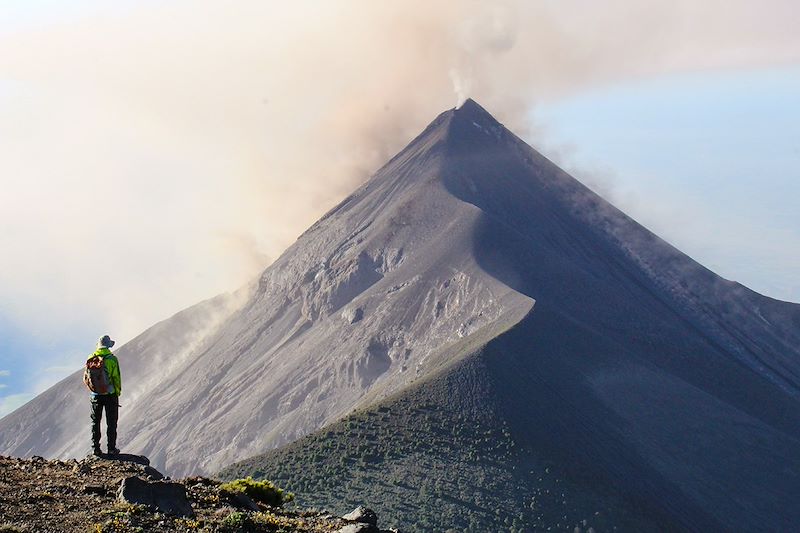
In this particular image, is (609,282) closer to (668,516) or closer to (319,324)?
(319,324)

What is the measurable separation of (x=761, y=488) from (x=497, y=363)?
21.7 m

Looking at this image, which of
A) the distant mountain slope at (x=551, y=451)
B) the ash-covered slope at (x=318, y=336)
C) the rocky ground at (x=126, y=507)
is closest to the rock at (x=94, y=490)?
the rocky ground at (x=126, y=507)

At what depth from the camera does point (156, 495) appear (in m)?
23.2

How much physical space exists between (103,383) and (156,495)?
611cm

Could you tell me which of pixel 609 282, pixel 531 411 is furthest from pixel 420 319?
pixel 531 411

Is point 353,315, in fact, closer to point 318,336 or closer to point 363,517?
point 318,336

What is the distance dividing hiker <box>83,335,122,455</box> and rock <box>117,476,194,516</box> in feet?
17.0

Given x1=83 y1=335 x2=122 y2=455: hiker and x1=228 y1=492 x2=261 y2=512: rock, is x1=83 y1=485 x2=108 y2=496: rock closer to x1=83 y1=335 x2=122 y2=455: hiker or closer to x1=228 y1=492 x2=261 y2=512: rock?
x1=228 y1=492 x2=261 y2=512: rock

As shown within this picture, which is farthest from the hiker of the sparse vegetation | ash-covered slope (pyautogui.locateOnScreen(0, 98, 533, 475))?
ash-covered slope (pyautogui.locateOnScreen(0, 98, 533, 475))

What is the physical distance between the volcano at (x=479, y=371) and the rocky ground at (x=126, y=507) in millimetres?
37174

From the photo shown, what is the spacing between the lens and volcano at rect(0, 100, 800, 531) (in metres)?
72.4

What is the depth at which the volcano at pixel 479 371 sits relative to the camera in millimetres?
72438

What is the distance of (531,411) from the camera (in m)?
82.3

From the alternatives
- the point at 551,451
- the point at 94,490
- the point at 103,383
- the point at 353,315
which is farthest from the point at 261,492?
the point at 353,315
